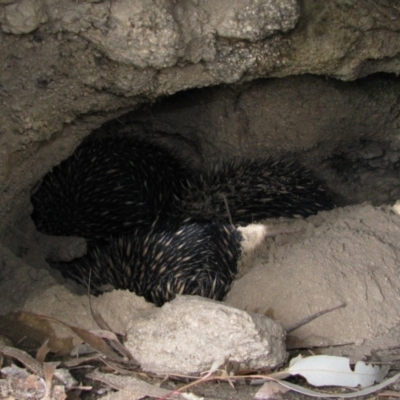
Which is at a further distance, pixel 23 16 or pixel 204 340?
pixel 23 16

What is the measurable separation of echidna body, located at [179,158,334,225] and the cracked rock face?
1889 mm

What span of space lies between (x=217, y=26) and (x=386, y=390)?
2057 mm

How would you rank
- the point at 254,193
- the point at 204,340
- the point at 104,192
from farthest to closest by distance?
the point at 104,192
the point at 254,193
the point at 204,340

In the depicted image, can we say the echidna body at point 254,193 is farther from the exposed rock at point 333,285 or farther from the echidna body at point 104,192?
the exposed rock at point 333,285

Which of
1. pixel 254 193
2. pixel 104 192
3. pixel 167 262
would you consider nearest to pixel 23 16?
pixel 167 262

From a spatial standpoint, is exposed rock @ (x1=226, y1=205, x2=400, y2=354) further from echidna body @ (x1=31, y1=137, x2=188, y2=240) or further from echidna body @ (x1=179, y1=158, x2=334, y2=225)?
echidna body @ (x1=31, y1=137, x2=188, y2=240)

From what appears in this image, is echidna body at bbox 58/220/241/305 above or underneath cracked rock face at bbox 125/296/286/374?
underneath

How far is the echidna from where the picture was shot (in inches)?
165

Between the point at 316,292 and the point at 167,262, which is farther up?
the point at 316,292

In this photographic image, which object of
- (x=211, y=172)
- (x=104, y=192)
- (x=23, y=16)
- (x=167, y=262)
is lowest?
(x=167, y=262)

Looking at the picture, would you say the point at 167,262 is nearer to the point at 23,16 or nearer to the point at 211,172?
the point at 211,172

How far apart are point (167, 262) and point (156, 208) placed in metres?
0.98

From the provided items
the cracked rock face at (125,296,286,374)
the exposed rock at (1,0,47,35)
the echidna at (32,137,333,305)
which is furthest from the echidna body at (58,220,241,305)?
the exposed rock at (1,0,47,35)

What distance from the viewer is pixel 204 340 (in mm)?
2682
